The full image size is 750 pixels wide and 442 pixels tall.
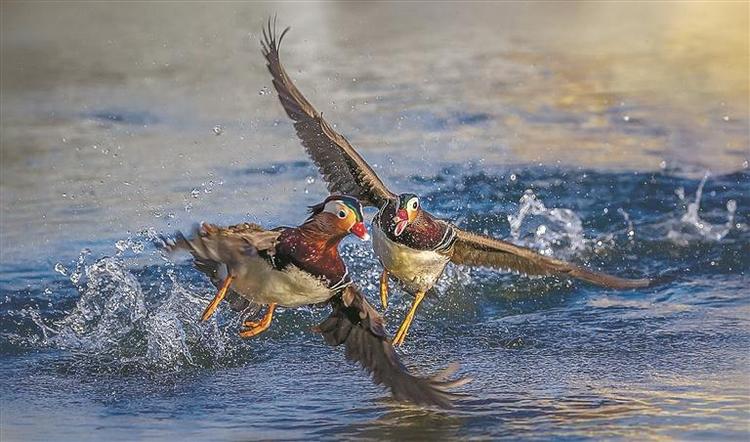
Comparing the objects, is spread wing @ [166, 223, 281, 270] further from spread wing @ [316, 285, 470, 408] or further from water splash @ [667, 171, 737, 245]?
water splash @ [667, 171, 737, 245]

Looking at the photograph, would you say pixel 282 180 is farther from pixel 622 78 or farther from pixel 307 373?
pixel 622 78

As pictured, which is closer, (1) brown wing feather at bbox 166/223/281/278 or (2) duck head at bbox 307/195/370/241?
(1) brown wing feather at bbox 166/223/281/278

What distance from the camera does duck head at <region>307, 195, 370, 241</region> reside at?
6.29 metres

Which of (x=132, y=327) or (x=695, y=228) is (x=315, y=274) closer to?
(x=132, y=327)

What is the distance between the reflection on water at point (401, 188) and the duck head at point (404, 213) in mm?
772

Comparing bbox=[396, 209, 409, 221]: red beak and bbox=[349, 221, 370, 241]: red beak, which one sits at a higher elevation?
bbox=[396, 209, 409, 221]: red beak

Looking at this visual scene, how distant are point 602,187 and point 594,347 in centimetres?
293

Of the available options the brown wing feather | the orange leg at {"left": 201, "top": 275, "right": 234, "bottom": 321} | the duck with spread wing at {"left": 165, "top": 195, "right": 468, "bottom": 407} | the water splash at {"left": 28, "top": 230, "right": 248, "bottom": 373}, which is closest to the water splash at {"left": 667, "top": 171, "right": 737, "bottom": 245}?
the water splash at {"left": 28, "top": 230, "right": 248, "bottom": 373}

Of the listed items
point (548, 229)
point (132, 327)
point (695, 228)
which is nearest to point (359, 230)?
point (132, 327)

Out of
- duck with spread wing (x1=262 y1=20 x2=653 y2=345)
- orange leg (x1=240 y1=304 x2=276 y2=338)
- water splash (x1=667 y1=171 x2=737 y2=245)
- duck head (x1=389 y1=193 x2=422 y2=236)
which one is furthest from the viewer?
water splash (x1=667 y1=171 x2=737 y2=245)

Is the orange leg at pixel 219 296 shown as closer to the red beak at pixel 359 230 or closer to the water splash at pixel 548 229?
the red beak at pixel 359 230

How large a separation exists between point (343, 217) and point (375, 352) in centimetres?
62

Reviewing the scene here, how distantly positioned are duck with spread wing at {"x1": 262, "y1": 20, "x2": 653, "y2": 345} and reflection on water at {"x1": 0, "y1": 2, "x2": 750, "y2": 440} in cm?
42

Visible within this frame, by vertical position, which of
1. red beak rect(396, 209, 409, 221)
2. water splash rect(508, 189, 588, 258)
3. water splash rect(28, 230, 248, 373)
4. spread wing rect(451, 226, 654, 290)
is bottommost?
water splash rect(28, 230, 248, 373)
